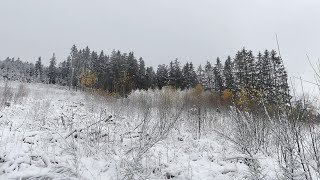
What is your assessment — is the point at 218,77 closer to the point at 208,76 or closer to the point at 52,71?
the point at 208,76

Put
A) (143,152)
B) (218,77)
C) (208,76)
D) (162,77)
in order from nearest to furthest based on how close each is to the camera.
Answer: (143,152) < (218,77) < (162,77) < (208,76)

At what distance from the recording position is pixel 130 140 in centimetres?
823

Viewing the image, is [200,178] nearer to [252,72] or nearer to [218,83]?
[252,72]

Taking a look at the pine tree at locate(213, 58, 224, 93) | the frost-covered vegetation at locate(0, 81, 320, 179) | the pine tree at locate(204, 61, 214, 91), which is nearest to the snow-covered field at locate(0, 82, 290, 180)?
the frost-covered vegetation at locate(0, 81, 320, 179)

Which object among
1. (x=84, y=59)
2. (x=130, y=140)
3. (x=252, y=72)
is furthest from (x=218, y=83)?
(x=130, y=140)

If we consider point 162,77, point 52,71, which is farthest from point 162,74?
point 52,71

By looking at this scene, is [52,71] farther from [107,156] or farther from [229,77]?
[107,156]

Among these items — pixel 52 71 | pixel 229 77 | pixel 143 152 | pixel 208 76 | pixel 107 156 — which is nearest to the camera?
pixel 143 152

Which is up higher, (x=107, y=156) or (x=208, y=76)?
(x=208, y=76)

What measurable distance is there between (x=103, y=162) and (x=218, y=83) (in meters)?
41.8

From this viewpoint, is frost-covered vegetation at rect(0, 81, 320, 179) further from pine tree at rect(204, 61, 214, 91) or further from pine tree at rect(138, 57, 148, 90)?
pine tree at rect(204, 61, 214, 91)

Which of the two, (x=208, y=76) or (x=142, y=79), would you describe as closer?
(x=142, y=79)

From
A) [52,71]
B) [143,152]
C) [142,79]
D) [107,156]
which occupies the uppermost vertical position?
[52,71]

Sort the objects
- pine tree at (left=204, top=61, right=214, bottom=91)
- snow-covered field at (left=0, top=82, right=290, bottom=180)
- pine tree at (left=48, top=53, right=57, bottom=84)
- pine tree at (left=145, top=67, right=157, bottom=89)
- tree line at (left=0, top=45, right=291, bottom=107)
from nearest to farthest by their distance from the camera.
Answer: snow-covered field at (left=0, top=82, right=290, bottom=180)
tree line at (left=0, top=45, right=291, bottom=107)
pine tree at (left=145, top=67, right=157, bottom=89)
pine tree at (left=204, top=61, right=214, bottom=91)
pine tree at (left=48, top=53, right=57, bottom=84)
